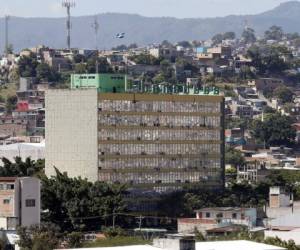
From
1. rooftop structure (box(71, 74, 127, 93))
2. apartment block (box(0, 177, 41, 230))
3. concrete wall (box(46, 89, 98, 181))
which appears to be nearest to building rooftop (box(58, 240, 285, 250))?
apartment block (box(0, 177, 41, 230))

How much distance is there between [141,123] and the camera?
124m

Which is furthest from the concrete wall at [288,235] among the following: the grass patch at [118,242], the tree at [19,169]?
the tree at [19,169]

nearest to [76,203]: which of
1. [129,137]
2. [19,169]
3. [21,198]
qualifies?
[21,198]

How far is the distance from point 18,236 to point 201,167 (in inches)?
1652

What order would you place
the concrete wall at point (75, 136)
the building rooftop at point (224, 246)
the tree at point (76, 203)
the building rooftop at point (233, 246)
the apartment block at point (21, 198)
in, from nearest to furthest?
the building rooftop at point (224, 246) < the building rooftop at point (233, 246) < the apartment block at point (21, 198) < the tree at point (76, 203) < the concrete wall at point (75, 136)

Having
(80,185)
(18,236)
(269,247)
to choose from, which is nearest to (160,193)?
(80,185)

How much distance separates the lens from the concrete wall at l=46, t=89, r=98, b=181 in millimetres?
121812

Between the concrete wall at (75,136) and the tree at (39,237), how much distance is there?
28164 mm

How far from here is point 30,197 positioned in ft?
327

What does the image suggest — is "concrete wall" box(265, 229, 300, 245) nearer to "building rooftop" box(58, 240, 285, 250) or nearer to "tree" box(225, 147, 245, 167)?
"building rooftop" box(58, 240, 285, 250)

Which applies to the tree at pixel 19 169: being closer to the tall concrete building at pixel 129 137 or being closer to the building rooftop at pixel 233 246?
the tall concrete building at pixel 129 137

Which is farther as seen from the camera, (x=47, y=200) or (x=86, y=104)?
(x=86, y=104)

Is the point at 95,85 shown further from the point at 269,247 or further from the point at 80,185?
the point at 269,247

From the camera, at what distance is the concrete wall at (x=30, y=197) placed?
9881cm
